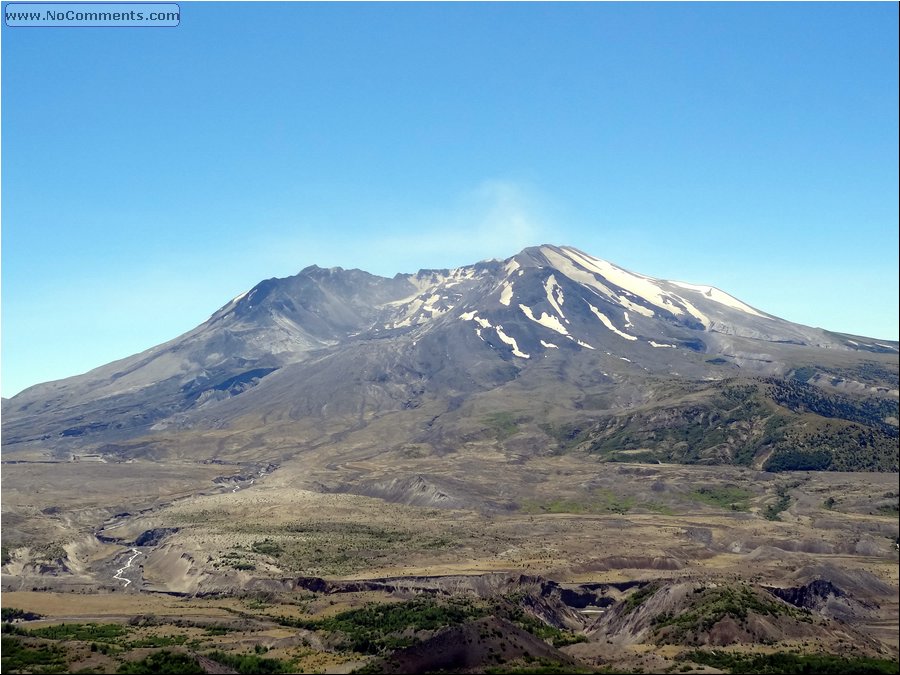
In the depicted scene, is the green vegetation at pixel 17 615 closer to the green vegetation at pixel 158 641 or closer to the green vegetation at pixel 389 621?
the green vegetation at pixel 158 641

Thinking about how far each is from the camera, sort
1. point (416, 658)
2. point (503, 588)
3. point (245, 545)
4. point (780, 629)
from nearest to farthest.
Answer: point (416, 658)
point (780, 629)
point (503, 588)
point (245, 545)

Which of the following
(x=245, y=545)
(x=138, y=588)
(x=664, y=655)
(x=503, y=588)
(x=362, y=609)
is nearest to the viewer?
(x=664, y=655)

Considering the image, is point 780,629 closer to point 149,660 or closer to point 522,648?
point 522,648

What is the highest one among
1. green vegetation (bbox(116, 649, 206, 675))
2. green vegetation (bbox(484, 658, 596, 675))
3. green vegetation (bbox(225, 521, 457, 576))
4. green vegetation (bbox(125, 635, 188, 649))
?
green vegetation (bbox(116, 649, 206, 675))

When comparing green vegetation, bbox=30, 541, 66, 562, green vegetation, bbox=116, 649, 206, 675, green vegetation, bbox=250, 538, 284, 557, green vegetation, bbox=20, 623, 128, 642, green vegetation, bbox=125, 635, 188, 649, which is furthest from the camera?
green vegetation, bbox=30, 541, 66, 562

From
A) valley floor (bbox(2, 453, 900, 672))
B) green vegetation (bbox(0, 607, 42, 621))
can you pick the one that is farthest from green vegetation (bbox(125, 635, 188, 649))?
green vegetation (bbox(0, 607, 42, 621))

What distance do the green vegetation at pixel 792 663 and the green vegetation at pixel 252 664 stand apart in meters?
36.6

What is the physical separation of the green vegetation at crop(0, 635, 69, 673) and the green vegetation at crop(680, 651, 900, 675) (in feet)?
182

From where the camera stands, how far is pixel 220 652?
298 ft

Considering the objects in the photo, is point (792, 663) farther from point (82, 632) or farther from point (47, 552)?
point (47, 552)

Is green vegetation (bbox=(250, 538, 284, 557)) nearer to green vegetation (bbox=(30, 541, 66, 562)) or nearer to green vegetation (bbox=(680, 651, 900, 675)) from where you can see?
green vegetation (bbox=(30, 541, 66, 562))

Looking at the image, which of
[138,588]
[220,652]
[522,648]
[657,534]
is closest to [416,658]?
[522,648]

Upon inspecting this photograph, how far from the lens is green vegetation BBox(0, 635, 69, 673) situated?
256ft

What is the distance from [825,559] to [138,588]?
4342 inches
